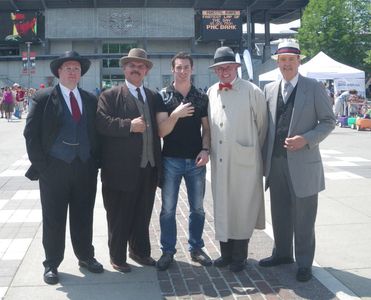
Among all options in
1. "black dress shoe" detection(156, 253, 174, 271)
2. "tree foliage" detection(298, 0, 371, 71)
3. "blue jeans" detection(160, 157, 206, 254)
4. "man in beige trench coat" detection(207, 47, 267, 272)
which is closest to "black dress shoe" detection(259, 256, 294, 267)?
"man in beige trench coat" detection(207, 47, 267, 272)

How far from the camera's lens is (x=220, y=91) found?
16.2ft

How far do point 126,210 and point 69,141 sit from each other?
0.86m

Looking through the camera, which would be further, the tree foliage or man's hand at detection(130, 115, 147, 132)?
the tree foliage

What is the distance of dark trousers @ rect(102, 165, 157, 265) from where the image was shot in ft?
16.1

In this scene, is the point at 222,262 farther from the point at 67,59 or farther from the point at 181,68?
the point at 67,59

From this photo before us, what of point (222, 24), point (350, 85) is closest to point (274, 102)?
point (350, 85)

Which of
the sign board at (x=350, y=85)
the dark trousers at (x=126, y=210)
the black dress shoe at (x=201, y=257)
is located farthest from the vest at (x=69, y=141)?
the sign board at (x=350, y=85)

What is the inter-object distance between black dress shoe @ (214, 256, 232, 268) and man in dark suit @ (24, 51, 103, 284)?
1.13 metres

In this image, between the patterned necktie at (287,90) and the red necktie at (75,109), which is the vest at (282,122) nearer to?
the patterned necktie at (287,90)

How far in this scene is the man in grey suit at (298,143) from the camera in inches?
184

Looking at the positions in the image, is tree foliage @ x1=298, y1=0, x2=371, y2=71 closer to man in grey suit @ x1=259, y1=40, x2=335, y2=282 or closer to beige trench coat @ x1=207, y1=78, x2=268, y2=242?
man in grey suit @ x1=259, y1=40, x2=335, y2=282

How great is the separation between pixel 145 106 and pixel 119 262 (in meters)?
1.53

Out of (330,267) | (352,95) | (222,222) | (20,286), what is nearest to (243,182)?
(222,222)

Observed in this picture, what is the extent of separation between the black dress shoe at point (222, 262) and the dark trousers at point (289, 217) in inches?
18.6
